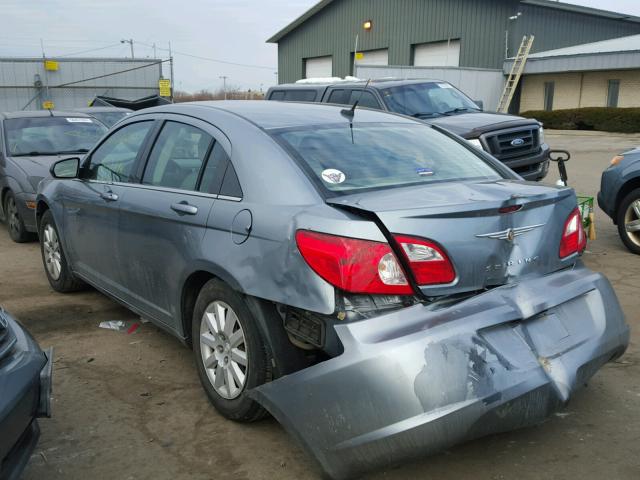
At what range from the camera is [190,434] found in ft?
10.8

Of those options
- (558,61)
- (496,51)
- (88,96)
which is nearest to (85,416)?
(88,96)

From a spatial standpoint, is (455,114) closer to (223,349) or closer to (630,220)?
(630,220)

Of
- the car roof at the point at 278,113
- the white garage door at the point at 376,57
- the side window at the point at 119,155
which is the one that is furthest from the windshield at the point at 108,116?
the white garage door at the point at 376,57

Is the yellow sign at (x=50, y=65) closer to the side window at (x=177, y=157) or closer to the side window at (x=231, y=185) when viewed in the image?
the side window at (x=177, y=157)

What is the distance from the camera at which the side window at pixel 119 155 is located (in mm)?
4344

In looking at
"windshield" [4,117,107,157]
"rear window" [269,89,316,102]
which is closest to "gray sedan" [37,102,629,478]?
"windshield" [4,117,107,157]

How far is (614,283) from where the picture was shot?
5.72 metres

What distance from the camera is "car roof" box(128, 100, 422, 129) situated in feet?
11.9

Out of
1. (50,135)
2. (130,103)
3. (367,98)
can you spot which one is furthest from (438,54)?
(50,135)

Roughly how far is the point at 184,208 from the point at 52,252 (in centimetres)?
269

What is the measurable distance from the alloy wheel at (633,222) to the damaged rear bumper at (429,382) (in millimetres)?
4504

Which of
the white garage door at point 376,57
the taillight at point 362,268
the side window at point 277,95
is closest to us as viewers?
the taillight at point 362,268

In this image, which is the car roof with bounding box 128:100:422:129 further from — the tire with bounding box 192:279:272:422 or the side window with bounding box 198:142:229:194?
the tire with bounding box 192:279:272:422

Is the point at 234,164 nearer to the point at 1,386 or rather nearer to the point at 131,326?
the point at 1,386
